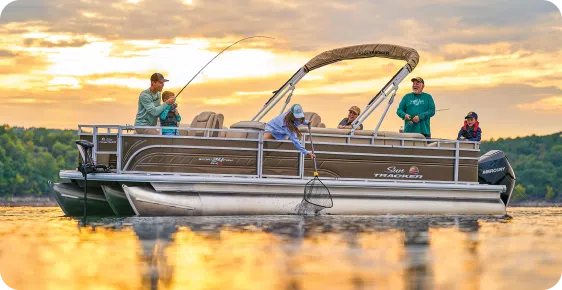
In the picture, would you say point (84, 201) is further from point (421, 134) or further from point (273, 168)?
point (421, 134)

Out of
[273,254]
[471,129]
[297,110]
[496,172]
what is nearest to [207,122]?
[297,110]

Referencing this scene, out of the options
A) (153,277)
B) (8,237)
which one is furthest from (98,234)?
(153,277)

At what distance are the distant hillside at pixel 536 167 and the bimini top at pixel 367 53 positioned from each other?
367ft

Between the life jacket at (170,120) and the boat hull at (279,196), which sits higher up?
the life jacket at (170,120)

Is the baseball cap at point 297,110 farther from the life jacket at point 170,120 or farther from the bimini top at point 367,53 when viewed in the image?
the bimini top at point 367,53

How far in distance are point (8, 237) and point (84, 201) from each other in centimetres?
337

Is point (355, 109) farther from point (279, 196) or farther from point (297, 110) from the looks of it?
point (279, 196)

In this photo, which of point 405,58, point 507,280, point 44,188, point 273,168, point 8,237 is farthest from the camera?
point 44,188

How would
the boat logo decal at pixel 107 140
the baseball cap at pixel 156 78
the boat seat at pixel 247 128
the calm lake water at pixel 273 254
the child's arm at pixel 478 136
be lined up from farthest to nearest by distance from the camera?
the child's arm at pixel 478 136 → the boat seat at pixel 247 128 → the baseball cap at pixel 156 78 → the boat logo decal at pixel 107 140 → the calm lake water at pixel 273 254

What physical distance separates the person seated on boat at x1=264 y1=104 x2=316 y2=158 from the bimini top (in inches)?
101

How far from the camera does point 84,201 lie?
647 inches

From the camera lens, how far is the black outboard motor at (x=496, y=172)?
20.1 meters

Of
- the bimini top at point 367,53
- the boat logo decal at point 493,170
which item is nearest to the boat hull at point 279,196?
the boat logo decal at point 493,170

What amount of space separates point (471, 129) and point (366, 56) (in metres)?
2.85
